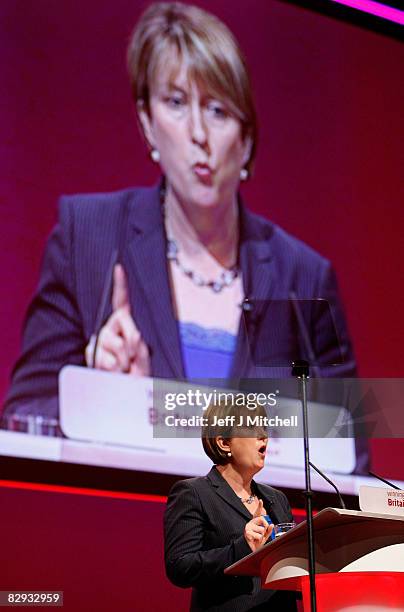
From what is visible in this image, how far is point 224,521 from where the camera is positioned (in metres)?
2.36

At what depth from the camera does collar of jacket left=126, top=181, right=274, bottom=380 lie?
3412 millimetres

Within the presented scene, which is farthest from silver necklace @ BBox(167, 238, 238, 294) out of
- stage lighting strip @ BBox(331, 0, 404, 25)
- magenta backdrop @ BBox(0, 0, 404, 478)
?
stage lighting strip @ BBox(331, 0, 404, 25)

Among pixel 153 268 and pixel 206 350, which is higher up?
pixel 153 268

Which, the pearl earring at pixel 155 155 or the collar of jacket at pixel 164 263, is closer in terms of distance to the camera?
the collar of jacket at pixel 164 263

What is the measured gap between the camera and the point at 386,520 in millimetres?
1878

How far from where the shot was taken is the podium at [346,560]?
1869 mm

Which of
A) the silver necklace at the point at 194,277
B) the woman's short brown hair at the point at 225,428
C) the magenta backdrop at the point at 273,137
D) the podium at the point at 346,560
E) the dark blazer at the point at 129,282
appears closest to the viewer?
the podium at the point at 346,560

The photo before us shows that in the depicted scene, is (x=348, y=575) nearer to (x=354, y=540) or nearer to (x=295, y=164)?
(x=354, y=540)

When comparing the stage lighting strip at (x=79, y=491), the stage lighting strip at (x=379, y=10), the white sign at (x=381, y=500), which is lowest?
the white sign at (x=381, y=500)

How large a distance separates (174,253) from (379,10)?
1.79 metres

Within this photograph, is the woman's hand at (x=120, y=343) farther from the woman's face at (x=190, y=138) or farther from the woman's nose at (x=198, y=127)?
the woman's nose at (x=198, y=127)

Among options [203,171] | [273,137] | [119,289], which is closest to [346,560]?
[119,289]

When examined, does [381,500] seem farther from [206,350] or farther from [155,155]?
[155,155]

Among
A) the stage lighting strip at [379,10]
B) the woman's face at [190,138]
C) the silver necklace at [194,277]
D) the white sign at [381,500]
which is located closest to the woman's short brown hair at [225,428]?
the white sign at [381,500]
